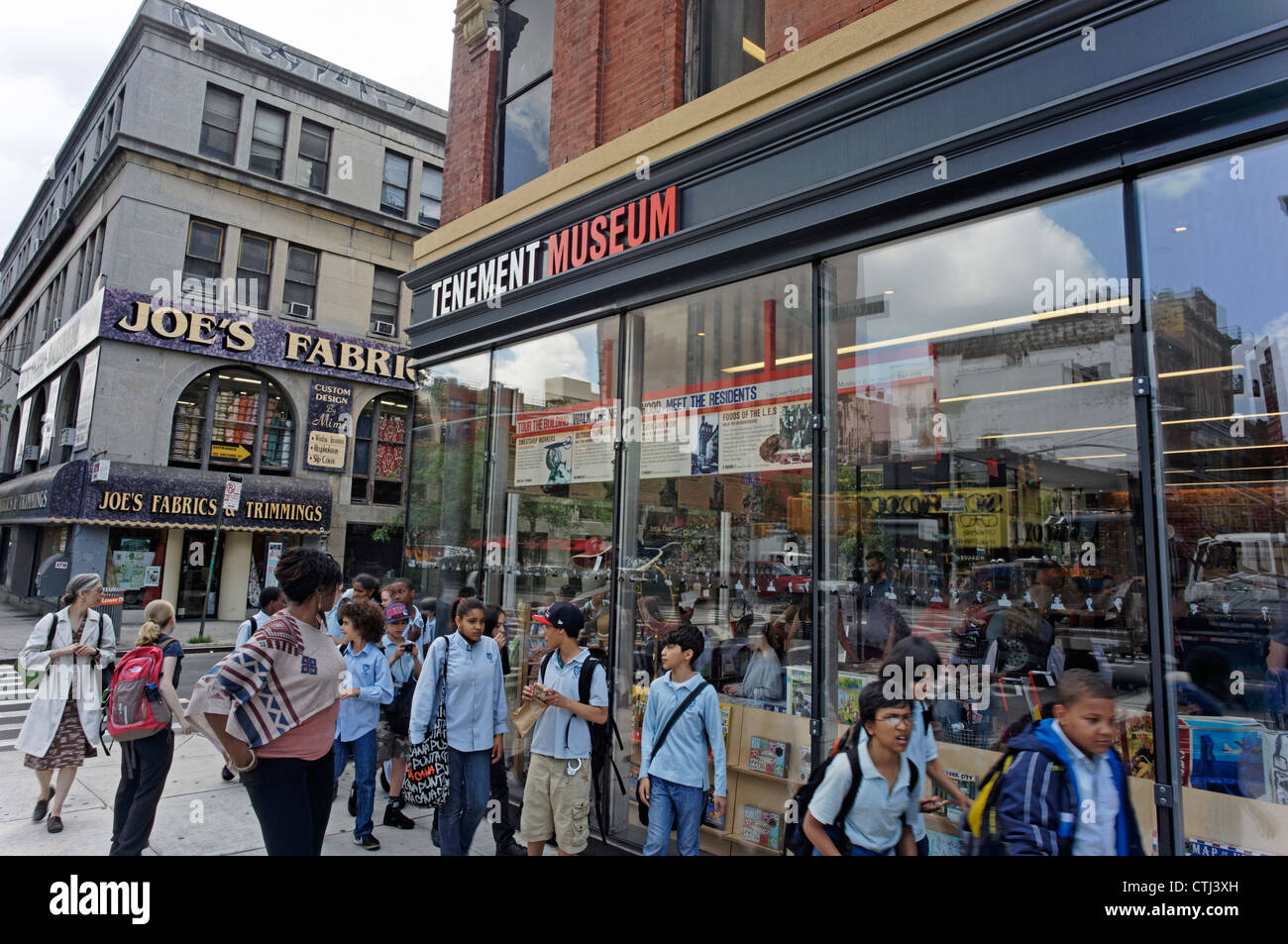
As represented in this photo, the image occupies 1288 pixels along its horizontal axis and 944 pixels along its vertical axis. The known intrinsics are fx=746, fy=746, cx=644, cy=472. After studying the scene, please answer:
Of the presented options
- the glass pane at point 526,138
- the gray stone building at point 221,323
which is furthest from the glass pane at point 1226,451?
the gray stone building at point 221,323

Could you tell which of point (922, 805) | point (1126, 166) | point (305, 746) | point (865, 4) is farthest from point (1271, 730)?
point (865, 4)

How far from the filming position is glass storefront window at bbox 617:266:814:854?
19.4ft

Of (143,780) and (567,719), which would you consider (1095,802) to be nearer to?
(567,719)

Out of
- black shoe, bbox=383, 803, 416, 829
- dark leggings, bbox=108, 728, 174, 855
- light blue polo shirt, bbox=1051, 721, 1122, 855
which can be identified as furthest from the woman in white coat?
light blue polo shirt, bbox=1051, 721, 1122, 855

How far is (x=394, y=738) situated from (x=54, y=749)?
2.68 m

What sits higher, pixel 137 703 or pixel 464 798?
pixel 137 703

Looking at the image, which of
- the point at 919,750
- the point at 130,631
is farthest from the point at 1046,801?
the point at 130,631

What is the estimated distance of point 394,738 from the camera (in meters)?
6.98

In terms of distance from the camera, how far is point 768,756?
19.2ft

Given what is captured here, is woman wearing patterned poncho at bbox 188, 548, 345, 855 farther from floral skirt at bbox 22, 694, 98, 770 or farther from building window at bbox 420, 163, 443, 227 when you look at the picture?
building window at bbox 420, 163, 443, 227

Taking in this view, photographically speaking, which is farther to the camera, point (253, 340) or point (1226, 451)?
point (253, 340)

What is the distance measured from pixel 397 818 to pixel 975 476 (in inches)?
224

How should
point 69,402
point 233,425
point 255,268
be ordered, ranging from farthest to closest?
point 69,402, point 255,268, point 233,425

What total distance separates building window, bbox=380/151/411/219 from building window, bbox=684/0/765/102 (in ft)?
71.4
